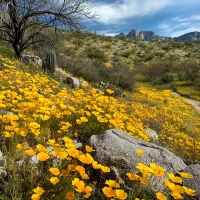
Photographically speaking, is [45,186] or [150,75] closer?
[45,186]

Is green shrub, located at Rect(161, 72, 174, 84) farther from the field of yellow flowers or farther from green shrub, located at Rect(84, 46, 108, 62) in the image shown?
the field of yellow flowers

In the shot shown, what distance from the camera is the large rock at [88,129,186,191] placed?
278 centimetres

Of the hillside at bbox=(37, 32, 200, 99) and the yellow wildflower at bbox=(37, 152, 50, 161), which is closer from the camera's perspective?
the yellow wildflower at bbox=(37, 152, 50, 161)

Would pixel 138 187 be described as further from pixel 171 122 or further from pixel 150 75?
pixel 150 75

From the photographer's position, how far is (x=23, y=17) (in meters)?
9.98

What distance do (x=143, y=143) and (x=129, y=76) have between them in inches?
577

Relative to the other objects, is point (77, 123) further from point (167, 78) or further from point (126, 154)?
point (167, 78)

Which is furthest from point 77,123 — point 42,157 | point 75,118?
point 42,157

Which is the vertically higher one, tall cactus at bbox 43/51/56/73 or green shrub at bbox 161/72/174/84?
tall cactus at bbox 43/51/56/73

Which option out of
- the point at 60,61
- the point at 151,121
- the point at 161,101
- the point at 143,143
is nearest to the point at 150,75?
the point at 161,101

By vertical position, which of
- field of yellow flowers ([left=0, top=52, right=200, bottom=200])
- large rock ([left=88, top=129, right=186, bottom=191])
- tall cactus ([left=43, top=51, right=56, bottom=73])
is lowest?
large rock ([left=88, top=129, right=186, bottom=191])

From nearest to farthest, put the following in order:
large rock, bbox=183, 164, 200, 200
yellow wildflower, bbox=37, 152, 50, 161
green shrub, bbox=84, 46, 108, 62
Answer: yellow wildflower, bbox=37, 152, 50, 161 → large rock, bbox=183, 164, 200, 200 → green shrub, bbox=84, 46, 108, 62

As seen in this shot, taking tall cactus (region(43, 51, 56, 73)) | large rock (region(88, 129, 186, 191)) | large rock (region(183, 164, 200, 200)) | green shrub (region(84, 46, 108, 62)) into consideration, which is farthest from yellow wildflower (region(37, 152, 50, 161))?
green shrub (region(84, 46, 108, 62))

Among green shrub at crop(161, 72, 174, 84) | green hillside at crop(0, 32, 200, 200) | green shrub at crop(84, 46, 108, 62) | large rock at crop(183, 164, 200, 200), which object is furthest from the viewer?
green shrub at crop(84, 46, 108, 62)
